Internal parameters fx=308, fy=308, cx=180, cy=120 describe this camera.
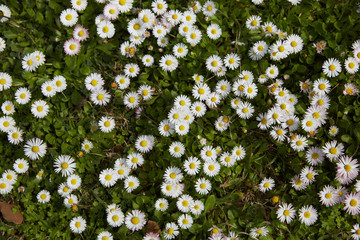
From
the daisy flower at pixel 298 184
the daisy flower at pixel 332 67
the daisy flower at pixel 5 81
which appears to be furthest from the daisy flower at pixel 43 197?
the daisy flower at pixel 332 67

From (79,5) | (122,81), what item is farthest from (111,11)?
(122,81)

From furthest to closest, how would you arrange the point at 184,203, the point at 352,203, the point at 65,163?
the point at 65,163 < the point at 184,203 < the point at 352,203

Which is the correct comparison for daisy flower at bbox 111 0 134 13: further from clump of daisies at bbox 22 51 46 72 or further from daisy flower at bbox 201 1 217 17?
clump of daisies at bbox 22 51 46 72

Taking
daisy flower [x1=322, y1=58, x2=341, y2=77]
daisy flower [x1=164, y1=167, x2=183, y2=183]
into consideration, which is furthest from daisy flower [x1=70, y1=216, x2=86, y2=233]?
daisy flower [x1=322, y1=58, x2=341, y2=77]

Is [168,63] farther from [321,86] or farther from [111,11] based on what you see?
[321,86]

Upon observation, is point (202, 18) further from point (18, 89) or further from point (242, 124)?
point (18, 89)

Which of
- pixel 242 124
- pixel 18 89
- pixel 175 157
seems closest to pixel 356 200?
pixel 242 124
